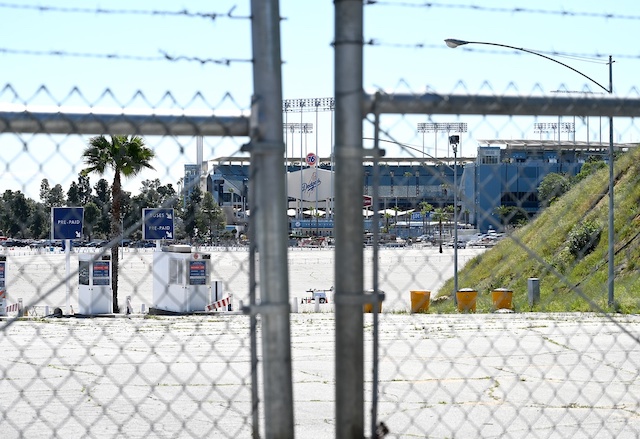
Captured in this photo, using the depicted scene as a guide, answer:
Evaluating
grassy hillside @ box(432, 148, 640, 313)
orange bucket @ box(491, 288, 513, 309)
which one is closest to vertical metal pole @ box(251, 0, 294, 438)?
grassy hillside @ box(432, 148, 640, 313)

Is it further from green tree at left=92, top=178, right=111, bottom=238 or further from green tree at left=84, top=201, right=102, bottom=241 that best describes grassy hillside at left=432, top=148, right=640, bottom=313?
green tree at left=84, top=201, right=102, bottom=241

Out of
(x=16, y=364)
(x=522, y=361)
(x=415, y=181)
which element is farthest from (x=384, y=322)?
(x=415, y=181)

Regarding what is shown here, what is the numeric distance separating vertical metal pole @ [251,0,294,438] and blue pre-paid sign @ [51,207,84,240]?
872mm

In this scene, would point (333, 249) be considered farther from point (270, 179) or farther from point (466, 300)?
point (466, 300)

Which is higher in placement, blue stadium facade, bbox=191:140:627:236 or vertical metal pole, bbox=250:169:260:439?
blue stadium facade, bbox=191:140:627:236

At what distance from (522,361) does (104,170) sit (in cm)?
624

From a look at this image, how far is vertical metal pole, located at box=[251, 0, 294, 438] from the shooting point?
118 inches

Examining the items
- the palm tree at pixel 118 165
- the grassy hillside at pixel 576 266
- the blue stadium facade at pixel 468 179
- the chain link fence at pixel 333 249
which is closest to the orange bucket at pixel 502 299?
the grassy hillside at pixel 576 266

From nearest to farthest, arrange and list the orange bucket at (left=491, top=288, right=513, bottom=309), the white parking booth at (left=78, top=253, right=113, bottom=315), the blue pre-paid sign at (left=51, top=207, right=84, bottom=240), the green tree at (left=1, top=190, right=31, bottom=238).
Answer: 1. the green tree at (left=1, top=190, right=31, bottom=238)
2. the blue pre-paid sign at (left=51, top=207, right=84, bottom=240)
3. the orange bucket at (left=491, top=288, right=513, bottom=309)
4. the white parking booth at (left=78, top=253, right=113, bottom=315)

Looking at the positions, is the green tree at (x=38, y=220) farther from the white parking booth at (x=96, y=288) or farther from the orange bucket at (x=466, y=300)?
the white parking booth at (x=96, y=288)

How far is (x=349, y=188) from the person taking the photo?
306 centimetres

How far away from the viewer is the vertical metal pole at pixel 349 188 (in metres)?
3.06

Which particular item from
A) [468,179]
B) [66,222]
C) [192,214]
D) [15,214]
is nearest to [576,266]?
[468,179]

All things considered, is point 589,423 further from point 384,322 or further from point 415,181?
point 384,322
